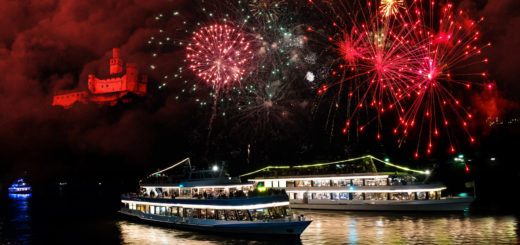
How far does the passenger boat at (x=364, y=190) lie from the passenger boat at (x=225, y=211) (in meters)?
8.41

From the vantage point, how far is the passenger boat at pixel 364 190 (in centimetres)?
4797

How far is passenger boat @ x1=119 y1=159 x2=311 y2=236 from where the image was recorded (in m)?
34.4

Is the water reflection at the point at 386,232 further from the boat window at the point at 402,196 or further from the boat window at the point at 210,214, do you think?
the boat window at the point at 402,196

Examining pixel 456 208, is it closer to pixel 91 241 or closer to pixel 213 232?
pixel 213 232

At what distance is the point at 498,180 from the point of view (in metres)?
82.4

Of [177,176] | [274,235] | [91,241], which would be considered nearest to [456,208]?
[274,235]

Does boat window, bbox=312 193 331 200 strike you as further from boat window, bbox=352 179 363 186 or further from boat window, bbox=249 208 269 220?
boat window, bbox=249 208 269 220

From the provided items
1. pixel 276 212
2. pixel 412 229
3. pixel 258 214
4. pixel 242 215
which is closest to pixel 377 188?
pixel 412 229

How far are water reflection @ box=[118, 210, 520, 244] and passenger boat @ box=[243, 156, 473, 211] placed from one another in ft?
9.34

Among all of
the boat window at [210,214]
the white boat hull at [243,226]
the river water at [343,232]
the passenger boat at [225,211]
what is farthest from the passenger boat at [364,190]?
the white boat hull at [243,226]

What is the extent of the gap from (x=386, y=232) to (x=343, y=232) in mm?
3479

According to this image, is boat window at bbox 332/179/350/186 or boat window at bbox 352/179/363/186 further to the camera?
boat window at bbox 332/179/350/186

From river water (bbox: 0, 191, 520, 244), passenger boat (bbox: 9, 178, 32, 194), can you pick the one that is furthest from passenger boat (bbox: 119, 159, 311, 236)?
passenger boat (bbox: 9, 178, 32, 194)

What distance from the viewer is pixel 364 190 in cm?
5238
